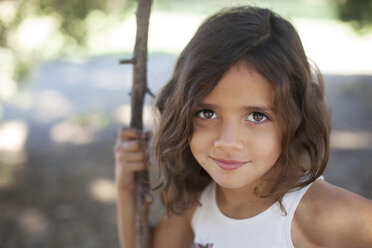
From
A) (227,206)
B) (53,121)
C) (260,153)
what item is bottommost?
(53,121)

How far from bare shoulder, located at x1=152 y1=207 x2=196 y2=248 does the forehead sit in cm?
61

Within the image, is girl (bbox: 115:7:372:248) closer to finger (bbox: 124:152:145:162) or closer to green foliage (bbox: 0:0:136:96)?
finger (bbox: 124:152:145:162)

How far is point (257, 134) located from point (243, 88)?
149 mm

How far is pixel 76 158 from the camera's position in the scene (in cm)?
496

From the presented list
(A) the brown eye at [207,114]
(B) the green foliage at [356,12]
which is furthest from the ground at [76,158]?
(B) the green foliage at [356,12]

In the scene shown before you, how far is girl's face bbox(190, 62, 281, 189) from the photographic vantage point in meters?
1.25

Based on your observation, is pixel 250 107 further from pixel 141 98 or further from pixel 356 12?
pixel 356 12

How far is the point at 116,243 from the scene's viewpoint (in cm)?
359

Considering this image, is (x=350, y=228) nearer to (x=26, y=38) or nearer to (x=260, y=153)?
(x=260, y=153)

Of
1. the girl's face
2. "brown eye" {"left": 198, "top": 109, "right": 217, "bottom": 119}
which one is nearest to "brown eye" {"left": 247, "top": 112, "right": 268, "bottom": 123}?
Answer: the girl's face

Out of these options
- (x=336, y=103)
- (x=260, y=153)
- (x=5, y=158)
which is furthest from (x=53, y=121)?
(x=260, y=153)

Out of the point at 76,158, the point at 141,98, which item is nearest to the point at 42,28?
the point at 76,158

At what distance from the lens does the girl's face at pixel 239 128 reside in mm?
1247

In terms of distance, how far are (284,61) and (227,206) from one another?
55cm
